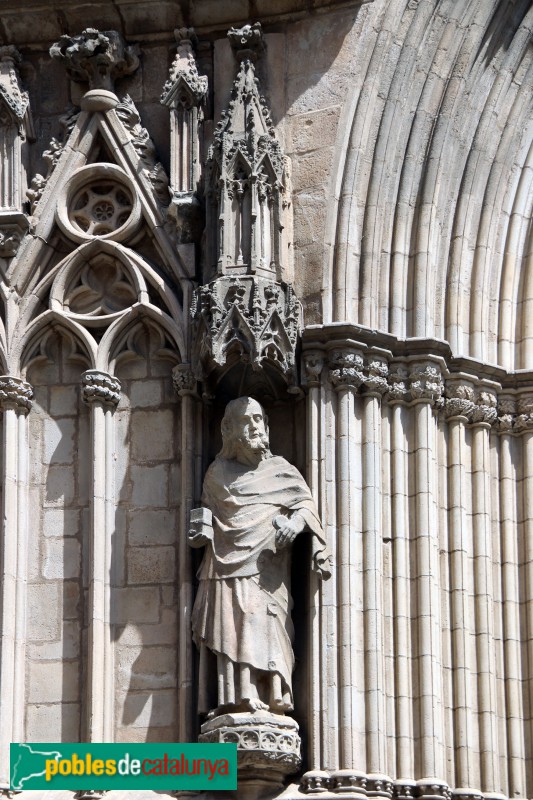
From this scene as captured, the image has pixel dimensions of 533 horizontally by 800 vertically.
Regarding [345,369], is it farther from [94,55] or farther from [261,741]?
[94,55]

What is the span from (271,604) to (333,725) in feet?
3.05

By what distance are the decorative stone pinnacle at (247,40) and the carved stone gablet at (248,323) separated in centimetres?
201

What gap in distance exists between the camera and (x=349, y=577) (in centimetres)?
1683

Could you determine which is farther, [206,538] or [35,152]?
[35,152]

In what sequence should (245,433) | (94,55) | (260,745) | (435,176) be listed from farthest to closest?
1. (94,55)
2. (435,176)
3. (245,433)
4. (260,745)

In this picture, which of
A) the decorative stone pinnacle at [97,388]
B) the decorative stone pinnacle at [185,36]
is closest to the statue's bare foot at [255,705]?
the decorative stone pinnacle at [97,388]

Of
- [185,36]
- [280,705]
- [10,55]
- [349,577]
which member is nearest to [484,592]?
[349,577]

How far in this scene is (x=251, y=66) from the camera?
1814 centimetres

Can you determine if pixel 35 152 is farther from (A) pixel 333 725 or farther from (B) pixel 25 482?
(A) pixel 333 725

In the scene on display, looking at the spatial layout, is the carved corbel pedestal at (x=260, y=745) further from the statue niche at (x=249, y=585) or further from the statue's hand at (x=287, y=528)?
the statue's hand at (x=287, y=528)

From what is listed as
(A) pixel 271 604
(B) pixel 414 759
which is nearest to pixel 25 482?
(A) pixel 271 604

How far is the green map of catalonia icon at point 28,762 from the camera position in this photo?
55.2 ft

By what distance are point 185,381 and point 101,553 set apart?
1389mm

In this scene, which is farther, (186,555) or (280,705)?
(186,555)
